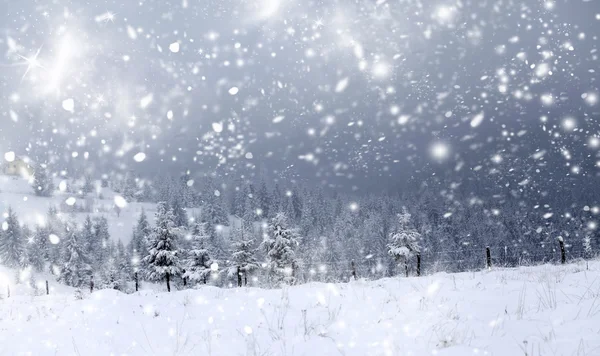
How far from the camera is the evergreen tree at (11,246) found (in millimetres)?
72812

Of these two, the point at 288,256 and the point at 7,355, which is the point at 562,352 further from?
the point at 288,256

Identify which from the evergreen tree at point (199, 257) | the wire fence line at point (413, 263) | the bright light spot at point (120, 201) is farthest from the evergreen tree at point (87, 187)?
the evergreen tree at point (199, 257)

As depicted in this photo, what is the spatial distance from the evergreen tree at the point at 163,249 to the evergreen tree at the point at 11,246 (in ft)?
161

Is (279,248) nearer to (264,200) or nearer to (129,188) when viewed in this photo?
(264,200)

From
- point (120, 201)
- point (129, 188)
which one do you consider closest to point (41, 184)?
point (120, 201)

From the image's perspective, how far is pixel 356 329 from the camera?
4867mm

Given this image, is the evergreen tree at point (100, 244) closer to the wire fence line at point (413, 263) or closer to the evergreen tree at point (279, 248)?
the wire fence line at point (413, 263)

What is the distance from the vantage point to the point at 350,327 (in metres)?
4.99

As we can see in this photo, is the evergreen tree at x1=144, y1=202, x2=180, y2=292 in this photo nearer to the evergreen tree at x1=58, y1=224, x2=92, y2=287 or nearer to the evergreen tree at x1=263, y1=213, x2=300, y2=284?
the evergreen tree at x1=263, y1=213, x2=300, y2=284

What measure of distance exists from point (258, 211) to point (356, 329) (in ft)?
453

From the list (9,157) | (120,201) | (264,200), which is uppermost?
(9,157)

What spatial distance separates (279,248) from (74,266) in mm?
49813

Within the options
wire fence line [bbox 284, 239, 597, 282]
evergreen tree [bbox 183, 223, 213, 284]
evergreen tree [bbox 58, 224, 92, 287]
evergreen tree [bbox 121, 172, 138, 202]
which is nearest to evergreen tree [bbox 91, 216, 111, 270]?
evergreen tree [bbox 58, 224, 92, 287]

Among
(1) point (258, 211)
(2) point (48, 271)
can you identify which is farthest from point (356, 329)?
(1) point (258, 211)
